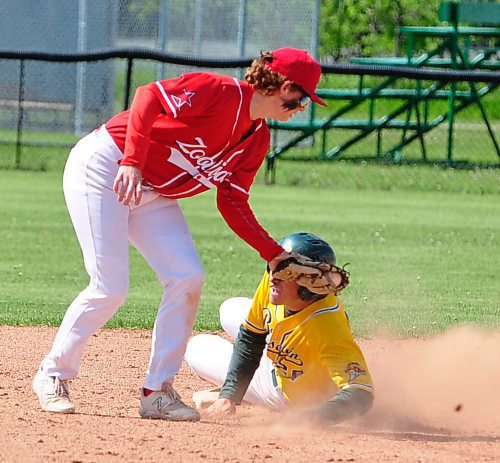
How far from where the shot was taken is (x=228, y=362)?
547cm

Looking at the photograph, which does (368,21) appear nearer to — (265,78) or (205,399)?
(205,399)

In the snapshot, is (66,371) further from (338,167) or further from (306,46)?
(306,46)

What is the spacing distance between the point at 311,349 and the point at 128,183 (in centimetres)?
106

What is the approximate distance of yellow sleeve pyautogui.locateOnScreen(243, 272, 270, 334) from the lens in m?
5.02

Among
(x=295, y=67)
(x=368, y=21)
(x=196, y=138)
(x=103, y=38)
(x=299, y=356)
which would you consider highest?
(x=295, y=67)

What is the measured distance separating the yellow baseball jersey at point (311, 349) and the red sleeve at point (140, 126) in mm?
818

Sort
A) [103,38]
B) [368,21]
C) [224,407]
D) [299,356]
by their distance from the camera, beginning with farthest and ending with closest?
[368,21] < [103,38] < [224,407] < [299,356]

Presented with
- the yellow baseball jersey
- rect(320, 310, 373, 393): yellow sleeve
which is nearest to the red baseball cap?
the yellow baseball jersey

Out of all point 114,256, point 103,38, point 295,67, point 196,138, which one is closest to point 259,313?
point 114,256

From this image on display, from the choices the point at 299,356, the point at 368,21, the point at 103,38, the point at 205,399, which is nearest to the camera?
the point at 299,356

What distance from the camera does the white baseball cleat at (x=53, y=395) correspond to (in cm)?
495

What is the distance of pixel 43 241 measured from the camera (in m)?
11.0

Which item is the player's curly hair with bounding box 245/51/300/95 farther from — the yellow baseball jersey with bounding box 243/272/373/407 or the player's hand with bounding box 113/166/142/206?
the yellow baseball jersey with bounding box 243/272/373/407

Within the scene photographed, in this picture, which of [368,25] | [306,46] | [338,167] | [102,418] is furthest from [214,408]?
[368,25]
